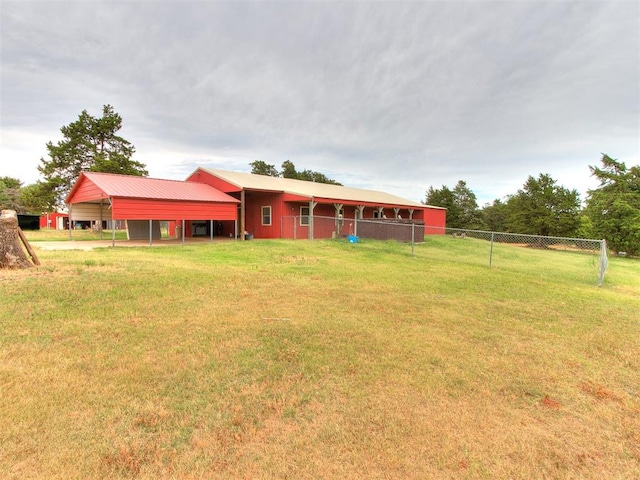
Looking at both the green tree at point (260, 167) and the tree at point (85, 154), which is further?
the green tree at point (260, 167)

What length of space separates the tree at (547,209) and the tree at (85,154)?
151 ft

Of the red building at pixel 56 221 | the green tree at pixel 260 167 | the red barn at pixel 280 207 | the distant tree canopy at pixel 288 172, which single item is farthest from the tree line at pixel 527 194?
the green tree at pixel 260 167

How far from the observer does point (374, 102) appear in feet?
64.7

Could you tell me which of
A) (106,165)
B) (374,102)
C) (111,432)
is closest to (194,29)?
(374,102)

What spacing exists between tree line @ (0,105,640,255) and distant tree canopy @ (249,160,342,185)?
25293 mm

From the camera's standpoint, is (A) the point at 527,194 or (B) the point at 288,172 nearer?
(A) the point at 527,194

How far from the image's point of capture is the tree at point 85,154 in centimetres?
2989

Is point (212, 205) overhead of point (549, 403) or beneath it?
overhead

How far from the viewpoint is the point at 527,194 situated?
40812 mm

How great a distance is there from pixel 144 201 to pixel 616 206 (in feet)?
115

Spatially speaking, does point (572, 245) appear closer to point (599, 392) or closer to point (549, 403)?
point (599, 392)

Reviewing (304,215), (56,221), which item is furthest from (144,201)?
(56,221)

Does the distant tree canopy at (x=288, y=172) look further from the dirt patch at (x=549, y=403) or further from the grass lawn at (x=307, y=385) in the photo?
the dirt patch at (x=549, y=403)

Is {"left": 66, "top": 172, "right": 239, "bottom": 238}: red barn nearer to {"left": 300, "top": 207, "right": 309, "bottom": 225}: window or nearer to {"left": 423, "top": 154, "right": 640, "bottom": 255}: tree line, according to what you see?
{"left": 300, "top": 207, "right": 309, "bottom": 225}: window
